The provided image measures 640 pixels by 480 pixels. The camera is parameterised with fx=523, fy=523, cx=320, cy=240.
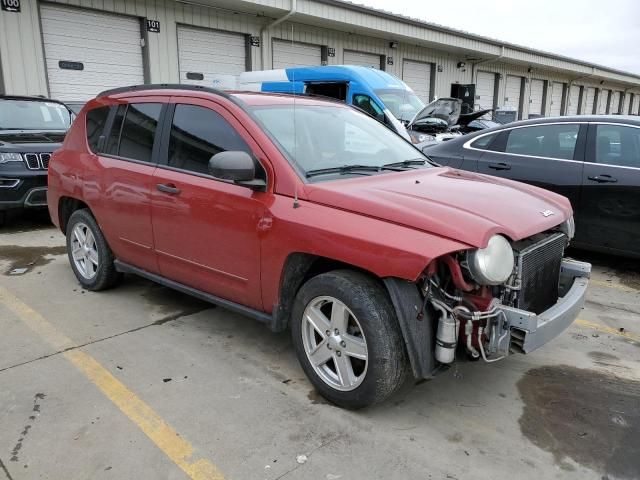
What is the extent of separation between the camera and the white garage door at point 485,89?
83.9 ft

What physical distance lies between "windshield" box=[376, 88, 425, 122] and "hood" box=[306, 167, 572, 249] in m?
8.94

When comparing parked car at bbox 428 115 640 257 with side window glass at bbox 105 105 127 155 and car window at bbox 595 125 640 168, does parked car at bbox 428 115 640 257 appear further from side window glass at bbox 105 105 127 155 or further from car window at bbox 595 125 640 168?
side window glass at bbox 105 105 127 155

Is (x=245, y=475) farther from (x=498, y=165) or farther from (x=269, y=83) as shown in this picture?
(x=269, y=83)

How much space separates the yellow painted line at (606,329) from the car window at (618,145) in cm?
191

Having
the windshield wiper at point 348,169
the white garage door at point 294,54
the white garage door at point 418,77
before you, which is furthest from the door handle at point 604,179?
the white garage door at point 418,77

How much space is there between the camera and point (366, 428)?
9.05 ft

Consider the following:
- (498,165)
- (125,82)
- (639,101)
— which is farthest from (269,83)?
(639,101)

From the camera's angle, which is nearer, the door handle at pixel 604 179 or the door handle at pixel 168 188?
the door handle at pixel 168 188

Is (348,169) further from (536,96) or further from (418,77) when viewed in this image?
(536,96)

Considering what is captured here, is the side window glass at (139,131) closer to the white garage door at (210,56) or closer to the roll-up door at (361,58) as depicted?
the white garage door at (210,56)

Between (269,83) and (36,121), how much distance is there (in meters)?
5.73

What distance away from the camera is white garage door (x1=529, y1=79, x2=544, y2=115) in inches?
1164

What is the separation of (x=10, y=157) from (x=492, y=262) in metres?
6.70

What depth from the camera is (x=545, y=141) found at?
19.0 feet
